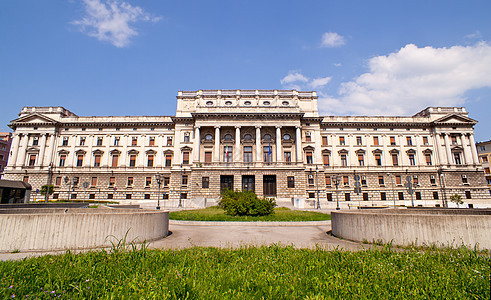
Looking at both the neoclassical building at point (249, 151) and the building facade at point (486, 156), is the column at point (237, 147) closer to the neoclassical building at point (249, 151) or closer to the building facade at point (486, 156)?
the neoclassical building at point (249, 151)

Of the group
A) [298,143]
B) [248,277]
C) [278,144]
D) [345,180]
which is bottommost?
[248,277]

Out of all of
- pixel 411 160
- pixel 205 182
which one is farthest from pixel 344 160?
pixel 205 182

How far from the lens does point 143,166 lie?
4919 cm

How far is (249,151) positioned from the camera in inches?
1832

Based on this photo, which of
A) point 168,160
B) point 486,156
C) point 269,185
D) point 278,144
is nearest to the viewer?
point 269,185

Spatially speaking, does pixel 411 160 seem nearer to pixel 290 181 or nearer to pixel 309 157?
pixel 309 157

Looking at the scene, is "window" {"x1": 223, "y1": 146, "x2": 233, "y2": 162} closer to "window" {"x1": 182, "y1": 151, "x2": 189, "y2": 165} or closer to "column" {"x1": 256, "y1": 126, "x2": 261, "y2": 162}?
"column" {"x1": 256, "y1": 126, "x2": 261, "y2": 162}

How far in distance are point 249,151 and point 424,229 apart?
3880 cm

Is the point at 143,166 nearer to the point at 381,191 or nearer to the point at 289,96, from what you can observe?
the point at 289,96

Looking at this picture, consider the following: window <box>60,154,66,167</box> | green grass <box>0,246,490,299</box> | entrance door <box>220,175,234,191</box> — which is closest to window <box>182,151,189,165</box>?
entrance door <box>220,175,234,191</box>

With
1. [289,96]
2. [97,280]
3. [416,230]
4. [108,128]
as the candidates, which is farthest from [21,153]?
[416,230]

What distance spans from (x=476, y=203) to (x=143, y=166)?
61853 millimetres

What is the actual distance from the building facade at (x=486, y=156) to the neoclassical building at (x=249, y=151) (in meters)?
18.1

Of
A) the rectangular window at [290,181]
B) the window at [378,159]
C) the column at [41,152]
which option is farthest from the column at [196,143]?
the window at [378,159]
